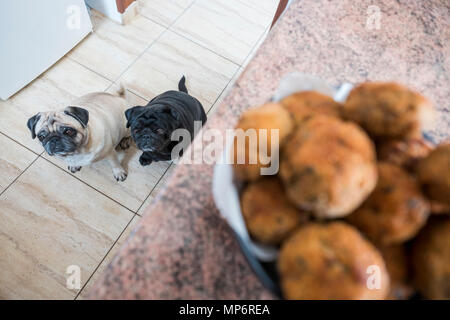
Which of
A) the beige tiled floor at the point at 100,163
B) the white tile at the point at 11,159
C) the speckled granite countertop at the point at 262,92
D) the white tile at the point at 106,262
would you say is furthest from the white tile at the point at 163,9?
the speckled granite countertop at the point at 262,92

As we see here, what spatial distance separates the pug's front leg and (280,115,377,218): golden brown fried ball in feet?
4.28

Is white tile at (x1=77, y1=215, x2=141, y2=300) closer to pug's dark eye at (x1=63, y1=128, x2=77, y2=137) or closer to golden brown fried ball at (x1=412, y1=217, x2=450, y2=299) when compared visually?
pug's dark eye at (x1=63, y1=128, x2=77, y2=137)

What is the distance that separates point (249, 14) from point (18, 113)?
5.11ft

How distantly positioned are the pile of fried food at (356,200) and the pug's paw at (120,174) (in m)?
1.28

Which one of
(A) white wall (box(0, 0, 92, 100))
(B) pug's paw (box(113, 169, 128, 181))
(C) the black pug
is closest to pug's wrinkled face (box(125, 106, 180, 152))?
(C) the black pug

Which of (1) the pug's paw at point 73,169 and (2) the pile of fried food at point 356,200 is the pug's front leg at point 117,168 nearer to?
(1) the pug's paw at point 73,169

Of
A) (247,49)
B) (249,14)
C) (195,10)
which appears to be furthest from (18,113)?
(249,14)

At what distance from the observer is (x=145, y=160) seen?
1.59 metres

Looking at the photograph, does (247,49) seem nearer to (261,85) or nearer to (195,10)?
(195,10)

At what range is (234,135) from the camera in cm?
43

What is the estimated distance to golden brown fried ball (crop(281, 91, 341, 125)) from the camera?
0.43m

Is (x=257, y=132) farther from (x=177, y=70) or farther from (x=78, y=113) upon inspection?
(x=177, y=70)

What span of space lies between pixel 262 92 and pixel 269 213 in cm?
36
